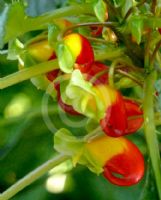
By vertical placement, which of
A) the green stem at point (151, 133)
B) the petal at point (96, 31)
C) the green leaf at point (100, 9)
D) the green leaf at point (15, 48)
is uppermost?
the green leaf at point (100, 9)

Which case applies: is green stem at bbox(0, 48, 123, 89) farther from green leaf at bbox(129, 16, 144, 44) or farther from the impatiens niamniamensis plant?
green leaf at bbox(129, 16, 144, 44)

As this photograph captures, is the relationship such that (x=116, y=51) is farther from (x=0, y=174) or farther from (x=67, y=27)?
(x=0, y=174)

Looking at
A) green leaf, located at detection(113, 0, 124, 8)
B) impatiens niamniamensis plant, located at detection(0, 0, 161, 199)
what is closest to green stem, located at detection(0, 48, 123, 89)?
impatiens niamniamensis plant, located at detection(0, 0, 161, 199)

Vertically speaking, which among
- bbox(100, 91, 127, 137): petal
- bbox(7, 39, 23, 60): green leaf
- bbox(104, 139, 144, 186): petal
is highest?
bbox(7, 39, 23, 60): green leaf

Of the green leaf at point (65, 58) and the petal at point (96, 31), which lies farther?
the petal at point (96, 31)

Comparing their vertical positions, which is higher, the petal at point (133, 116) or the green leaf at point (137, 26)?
the green leaf at point (137, 26)

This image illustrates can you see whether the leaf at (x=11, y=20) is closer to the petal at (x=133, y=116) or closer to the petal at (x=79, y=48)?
the petal at (x=79, y=48)

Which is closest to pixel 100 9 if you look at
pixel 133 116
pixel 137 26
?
pixel 137 26

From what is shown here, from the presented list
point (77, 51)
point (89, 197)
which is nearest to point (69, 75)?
point (77, 51)

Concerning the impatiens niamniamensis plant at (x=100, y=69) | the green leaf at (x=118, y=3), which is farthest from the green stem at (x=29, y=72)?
the green leaf at (x=118, y=3)
